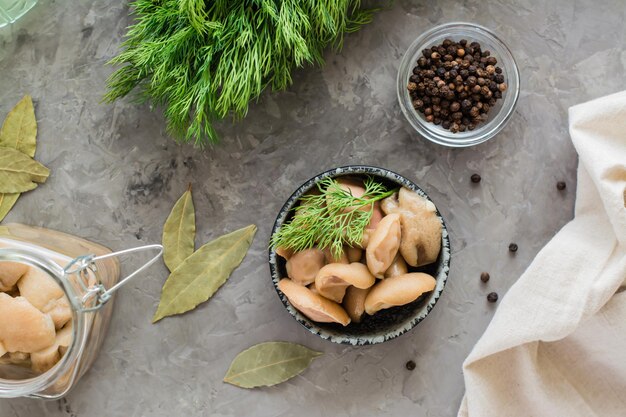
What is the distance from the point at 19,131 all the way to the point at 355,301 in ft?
2.35

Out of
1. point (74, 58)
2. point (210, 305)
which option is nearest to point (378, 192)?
point (210, 305)

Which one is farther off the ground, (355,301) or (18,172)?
(18,172)

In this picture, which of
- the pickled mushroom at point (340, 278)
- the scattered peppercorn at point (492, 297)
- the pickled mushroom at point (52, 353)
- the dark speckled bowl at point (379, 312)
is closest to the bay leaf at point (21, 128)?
the pickled mushroom at point (52, 353)

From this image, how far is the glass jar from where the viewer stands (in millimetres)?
1114

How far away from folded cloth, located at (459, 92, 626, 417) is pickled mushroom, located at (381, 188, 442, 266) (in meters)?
0.19

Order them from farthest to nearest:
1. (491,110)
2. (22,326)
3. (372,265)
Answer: (491,110), (372,265), (22,326)

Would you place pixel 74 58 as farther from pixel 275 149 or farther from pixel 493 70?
pixel 493 70

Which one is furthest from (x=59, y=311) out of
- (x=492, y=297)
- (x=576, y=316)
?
(x=576, y=316)

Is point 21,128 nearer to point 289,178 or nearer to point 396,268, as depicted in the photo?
point 289,178

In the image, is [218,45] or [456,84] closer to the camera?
[218,45]

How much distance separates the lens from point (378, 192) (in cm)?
128

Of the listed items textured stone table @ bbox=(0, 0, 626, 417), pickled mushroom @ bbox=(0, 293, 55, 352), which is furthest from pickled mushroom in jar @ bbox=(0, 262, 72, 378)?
textured stone table @ bbox=(0, 0, 626, 417)

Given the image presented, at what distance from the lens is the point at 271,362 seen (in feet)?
4.47

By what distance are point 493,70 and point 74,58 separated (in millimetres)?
786
